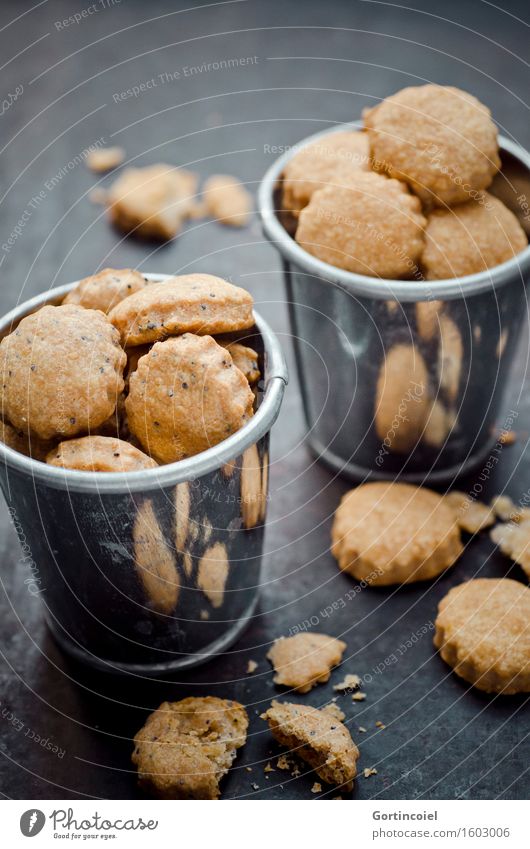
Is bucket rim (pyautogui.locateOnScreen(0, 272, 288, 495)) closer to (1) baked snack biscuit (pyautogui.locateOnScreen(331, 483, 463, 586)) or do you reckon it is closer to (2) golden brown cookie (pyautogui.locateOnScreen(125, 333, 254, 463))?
(2) golden brown cookie (pyautogui.locateOnScreen(125, 333, 254, 463))

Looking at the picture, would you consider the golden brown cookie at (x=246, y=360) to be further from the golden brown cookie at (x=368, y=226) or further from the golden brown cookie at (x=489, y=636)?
the golden brown cookie at (x=489, y=636)

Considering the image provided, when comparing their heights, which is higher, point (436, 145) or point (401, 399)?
point (436, 145)

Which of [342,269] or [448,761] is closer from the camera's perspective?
[448,761]

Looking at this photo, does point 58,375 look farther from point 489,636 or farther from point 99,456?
point 489,636

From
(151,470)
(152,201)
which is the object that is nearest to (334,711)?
(151,470)

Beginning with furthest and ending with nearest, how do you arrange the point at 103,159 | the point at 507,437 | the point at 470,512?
the point at 103,159 → the point at 507,437 → the point at 470,512
